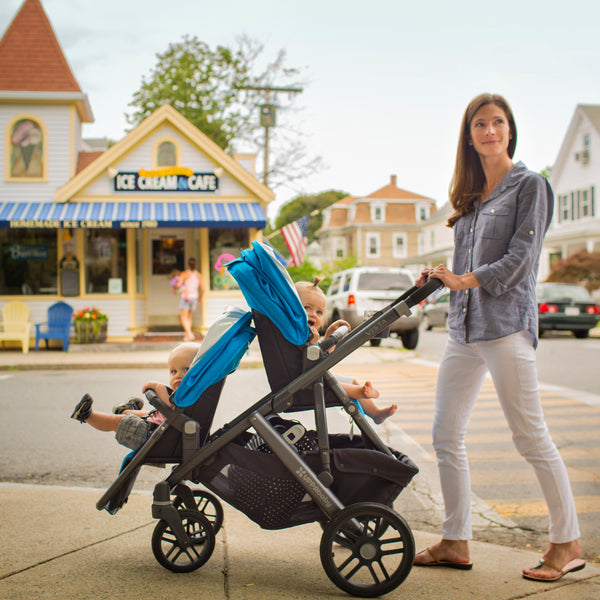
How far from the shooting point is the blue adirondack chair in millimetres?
14812

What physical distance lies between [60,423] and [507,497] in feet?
14.8

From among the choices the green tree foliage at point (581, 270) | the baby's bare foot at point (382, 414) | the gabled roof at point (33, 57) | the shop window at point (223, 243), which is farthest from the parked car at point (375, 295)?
the green tree foliage at point (581, 270)

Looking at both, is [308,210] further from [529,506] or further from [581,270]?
[529,506]

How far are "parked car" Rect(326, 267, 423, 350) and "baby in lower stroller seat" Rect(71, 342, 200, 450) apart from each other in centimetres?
1159

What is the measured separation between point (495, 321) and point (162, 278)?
1491 centimetres

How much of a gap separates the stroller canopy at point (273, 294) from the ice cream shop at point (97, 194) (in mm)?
12653

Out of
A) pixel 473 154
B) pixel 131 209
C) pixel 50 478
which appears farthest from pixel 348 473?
pixel 131 209

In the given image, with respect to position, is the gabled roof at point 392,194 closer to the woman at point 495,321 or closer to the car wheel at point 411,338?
the car wheel at point 411,338

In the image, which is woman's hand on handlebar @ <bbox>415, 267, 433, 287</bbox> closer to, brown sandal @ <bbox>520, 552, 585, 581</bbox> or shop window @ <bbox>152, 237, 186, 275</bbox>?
brown sandal @ <bbox>520, 552, 585, 581</bbox>

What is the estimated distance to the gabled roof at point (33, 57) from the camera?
16297 millimetres

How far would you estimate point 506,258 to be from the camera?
288 centimetres

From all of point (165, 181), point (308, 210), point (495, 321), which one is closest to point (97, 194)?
point (165, 181)

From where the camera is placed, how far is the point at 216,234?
55.0 feet

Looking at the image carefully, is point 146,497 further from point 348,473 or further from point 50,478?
point 348,473
